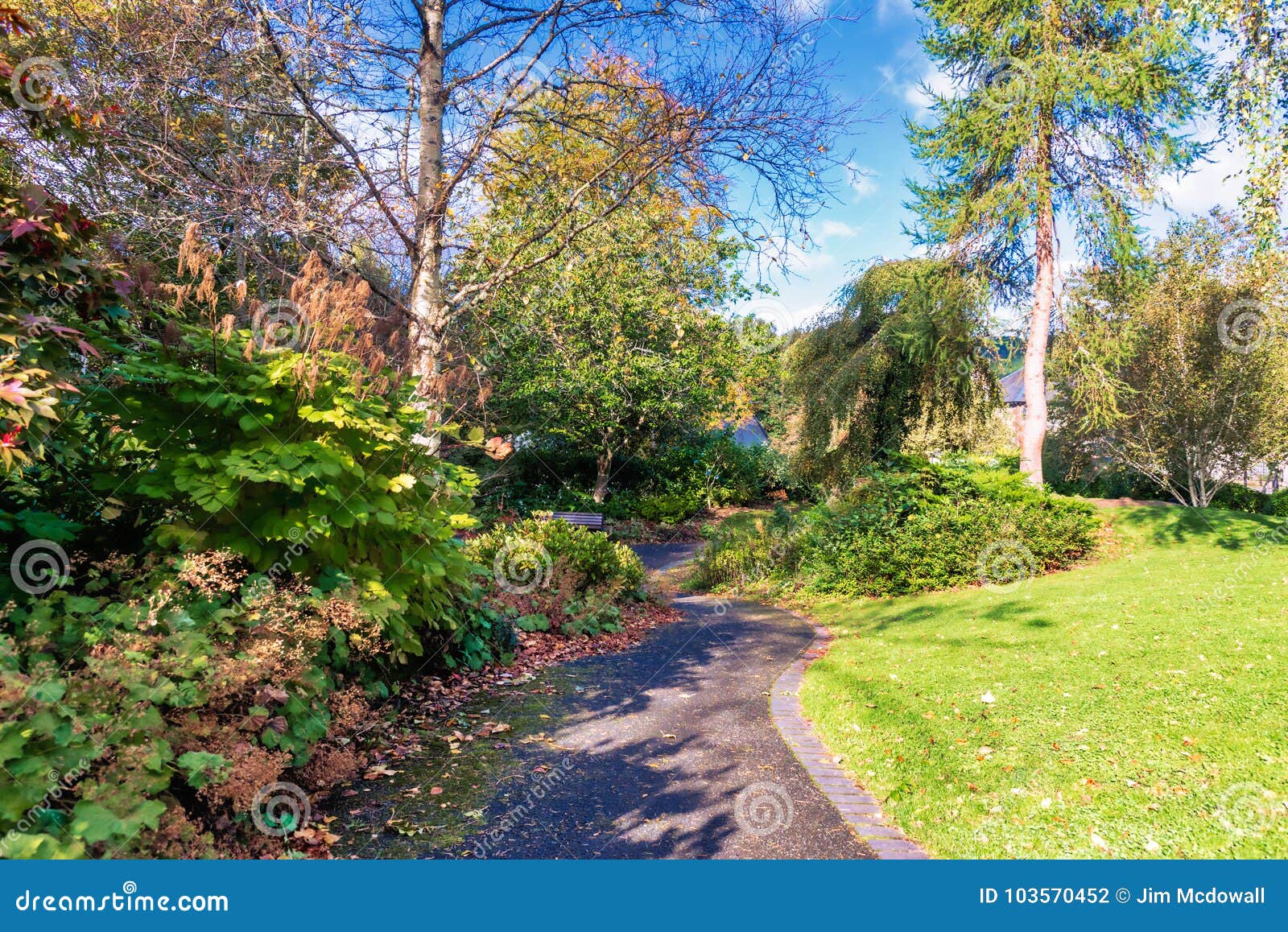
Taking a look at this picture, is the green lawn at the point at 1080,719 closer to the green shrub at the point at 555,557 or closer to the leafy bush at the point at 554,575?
the leafy bush at the point at 554,575

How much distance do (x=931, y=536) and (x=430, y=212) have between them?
922cm

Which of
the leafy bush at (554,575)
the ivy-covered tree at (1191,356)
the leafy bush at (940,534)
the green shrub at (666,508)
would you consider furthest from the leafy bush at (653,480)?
the leafy bush at (554,575)

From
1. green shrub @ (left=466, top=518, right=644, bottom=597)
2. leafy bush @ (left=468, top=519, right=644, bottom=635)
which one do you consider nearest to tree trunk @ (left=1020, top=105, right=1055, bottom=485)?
green shrub @ (left=466, top=518, right=644, bottom=597)

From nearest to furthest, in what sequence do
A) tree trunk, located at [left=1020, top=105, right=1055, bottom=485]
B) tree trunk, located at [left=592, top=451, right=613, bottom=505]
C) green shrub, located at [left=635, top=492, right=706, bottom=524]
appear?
tree trunk, located at [left=1020, top=105, right=1055, bottom=485], green shrub, located at [left=635, top=492, right=706, bottom=524], tree trunk, located at [left=592, top=451, right=613, bottom=505]

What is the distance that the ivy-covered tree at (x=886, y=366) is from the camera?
16.7 meters

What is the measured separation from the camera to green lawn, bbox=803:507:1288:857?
11.6 feet

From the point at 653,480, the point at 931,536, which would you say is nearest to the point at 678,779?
the point at 931,536

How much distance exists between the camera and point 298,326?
13.9 feet

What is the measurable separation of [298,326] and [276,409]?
65 centimetres

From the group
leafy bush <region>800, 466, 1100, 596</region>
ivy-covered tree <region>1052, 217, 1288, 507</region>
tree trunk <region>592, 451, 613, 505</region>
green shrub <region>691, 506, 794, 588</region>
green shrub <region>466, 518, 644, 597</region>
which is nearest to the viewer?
green shrub <region>466, 518, 644, 597</region>

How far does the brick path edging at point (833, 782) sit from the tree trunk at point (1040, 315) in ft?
36.6

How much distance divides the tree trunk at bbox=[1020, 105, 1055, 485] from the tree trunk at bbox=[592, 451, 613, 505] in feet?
40.0

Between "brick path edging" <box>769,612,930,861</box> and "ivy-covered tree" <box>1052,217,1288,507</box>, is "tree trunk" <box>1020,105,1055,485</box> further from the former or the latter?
"brick path edging" <box>769,612,930,861</box>

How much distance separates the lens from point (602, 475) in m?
23.6
